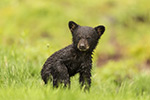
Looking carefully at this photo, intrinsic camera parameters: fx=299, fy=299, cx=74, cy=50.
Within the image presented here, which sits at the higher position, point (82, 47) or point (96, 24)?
point (82, 47)

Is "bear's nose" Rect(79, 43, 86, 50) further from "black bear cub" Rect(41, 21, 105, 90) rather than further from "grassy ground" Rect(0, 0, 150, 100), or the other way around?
"grassy ground" Rect(0, 0, 150, 100)

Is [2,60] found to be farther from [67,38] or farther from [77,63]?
[67,38]

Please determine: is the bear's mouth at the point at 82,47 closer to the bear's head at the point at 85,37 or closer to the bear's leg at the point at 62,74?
the bear's head at the point at 85,37

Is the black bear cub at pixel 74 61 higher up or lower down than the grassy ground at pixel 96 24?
higher up

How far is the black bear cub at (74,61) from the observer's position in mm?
4176

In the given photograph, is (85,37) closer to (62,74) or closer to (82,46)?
(82,46)

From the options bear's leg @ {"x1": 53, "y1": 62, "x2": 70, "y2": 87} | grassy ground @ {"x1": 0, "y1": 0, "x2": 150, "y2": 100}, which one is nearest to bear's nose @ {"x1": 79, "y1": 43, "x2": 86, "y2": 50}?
bear's leg @ {"x1": 53, "y1": 62, "x2": 70, "y2": 87}

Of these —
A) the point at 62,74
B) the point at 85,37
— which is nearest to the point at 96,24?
the point at 85,37

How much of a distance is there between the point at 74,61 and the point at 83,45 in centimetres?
33

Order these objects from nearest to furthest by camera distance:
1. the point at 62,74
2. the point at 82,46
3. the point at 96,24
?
1. the point at 82,46
2. the point at 62,74
3. the point at 96,24

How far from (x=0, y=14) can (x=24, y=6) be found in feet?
4.29

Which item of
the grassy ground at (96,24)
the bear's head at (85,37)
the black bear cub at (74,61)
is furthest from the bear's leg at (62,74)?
the grassy ground at (96,24)

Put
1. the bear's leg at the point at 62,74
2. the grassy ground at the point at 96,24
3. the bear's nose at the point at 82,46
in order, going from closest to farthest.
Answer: the bear's nose at the point at 82,46
the bear's leg at the point at 62,74
the grassy ground at the point at 96,24

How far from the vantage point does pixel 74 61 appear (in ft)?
13.9
